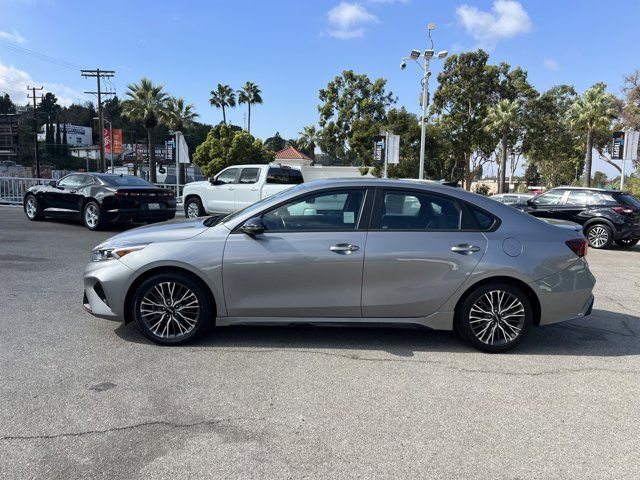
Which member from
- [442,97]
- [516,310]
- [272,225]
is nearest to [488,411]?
[516,310]

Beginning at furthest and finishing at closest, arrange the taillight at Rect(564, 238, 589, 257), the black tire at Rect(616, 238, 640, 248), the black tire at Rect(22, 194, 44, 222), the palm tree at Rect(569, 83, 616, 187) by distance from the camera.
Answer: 1. the palm tree at Rect(569, 83, 616, 187)
2. the black tire at Rect(22, 194, 44, 222)
3. the black tire at Rect(616, 238, 640, 248)
4. the taillight at Rect(564, 238, 589, 257)

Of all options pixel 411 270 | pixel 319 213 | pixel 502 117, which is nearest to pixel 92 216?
pixel 319 213

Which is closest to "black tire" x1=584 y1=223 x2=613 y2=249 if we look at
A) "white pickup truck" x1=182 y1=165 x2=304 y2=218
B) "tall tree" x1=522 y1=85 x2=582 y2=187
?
"white pickup truck" x1=182 y1=165 x2=304 y2=218

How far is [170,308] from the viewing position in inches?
176

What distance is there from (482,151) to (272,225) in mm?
42486

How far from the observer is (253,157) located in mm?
52875

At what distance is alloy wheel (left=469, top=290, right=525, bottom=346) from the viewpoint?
448 centimetres

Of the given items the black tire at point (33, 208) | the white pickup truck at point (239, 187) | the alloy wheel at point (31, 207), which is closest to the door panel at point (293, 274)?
the white pickup truck at point (239, 187)

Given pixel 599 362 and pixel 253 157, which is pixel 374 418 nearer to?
pixel 599 362

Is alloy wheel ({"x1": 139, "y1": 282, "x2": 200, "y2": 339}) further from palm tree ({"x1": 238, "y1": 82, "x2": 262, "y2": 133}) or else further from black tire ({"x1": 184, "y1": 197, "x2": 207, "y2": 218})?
palm tree ({"x1": 238, "y1": 82, "x2": 262, "y2": 133})

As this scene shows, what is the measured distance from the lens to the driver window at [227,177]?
1439cm

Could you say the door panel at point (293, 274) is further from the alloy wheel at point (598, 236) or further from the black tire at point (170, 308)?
the alloy wheel at point (598, 236)

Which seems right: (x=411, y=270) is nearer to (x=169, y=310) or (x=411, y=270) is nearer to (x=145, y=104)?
(x=169, y=310)

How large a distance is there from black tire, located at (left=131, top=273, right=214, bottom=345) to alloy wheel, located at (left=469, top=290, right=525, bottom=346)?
250 cm
